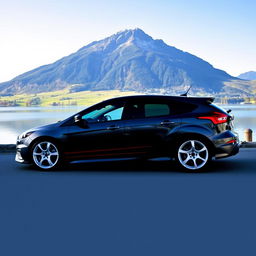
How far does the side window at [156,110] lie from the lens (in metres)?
10.0

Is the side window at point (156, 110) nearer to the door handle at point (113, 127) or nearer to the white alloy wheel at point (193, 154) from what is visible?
the door handle at point (113, 127)

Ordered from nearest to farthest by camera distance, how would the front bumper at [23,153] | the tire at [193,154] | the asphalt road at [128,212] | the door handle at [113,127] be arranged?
the asphalt road at [128,212] → the tire at [193,154] → the door handle at [113,127] → the front bumper at [23,153]

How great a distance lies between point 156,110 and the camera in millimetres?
10078

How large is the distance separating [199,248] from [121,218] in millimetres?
1436

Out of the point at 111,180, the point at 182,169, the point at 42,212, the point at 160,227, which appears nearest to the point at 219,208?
the point at 160,227

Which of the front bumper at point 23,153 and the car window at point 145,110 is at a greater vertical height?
the car window at point 145,110

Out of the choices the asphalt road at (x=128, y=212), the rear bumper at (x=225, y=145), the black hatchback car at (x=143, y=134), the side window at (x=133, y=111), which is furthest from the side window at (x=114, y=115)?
the rear bumper at (x=225, y=145)

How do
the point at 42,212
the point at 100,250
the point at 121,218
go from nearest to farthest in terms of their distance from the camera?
the point at 100,250 < the point at 121,218 < the point at 42,212

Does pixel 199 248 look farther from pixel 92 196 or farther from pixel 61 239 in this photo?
pixel 92 196

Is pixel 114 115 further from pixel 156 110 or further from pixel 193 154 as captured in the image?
pixel 193 154

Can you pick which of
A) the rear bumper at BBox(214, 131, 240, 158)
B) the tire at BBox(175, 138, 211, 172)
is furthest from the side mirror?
the rear bumper at BBox(214, 131, 240, 158)

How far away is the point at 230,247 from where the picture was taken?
14.9 ft

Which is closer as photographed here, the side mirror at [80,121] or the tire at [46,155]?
the side mirror at [80,121]

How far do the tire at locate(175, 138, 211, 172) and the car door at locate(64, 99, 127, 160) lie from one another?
1.21m
